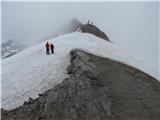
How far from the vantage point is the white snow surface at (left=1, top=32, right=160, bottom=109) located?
35.7m

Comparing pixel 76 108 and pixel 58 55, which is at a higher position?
pixel 58 55

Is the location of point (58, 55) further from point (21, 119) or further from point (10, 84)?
point (21, 119)

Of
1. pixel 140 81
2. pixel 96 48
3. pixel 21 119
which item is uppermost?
pixel 96 48

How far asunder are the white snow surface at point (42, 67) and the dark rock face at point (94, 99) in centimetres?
253

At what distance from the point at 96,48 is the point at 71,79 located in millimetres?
14025

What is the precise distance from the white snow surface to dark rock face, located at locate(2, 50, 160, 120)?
253 cm

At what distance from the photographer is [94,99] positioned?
1186 inches

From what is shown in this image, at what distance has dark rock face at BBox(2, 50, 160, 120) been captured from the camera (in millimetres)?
29016

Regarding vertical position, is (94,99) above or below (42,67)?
below

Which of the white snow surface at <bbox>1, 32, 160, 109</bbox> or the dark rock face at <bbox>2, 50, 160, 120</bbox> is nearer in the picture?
the dark rock face at <bbox>2, 50, 160, 120</bbox>

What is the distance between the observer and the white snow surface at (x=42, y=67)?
35719 millimetres

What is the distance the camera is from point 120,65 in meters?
Answer: 40.4

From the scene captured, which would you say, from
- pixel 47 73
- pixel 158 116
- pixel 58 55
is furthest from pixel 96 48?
pixel 158 116

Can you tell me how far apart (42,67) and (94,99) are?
1200 cm
